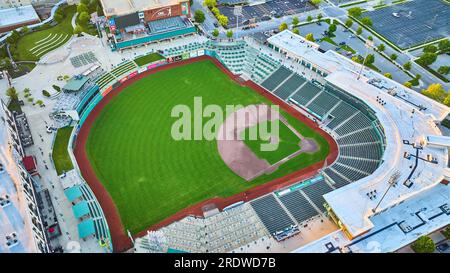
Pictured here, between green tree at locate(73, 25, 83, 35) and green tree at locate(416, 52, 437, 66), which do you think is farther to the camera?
green tree at locate(73, 25, 83, 35)

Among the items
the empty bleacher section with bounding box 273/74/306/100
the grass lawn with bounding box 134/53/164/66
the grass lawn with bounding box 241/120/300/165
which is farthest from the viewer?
the grass lawn with bounding box 134/53/164/66

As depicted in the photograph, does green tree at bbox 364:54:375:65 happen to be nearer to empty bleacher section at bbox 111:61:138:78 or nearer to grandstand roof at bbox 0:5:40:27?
empty bleacher section at bbox 111:61:138:78

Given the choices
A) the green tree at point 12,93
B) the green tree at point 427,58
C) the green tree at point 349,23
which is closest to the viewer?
the green tree at point 12,93

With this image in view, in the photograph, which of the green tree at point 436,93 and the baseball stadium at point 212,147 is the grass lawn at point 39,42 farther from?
the green tree at point 436,93

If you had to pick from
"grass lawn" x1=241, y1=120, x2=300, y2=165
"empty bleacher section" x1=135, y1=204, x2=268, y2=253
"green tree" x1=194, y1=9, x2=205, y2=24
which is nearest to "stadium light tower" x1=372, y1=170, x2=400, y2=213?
"empty bleacher section" x1=135, y1=204, x2=268, y2=253

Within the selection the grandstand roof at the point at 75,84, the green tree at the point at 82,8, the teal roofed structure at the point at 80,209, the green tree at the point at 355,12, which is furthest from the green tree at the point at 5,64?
the green tree at the point at 355,12

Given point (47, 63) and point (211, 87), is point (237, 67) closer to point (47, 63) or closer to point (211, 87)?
point (211, 87)

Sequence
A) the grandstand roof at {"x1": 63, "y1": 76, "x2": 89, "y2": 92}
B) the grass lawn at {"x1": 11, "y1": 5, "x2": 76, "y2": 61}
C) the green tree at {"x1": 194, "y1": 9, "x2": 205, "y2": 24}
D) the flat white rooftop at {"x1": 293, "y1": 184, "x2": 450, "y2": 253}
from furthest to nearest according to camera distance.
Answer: the green tree at {"x1": 194, "y1": 9, "x2": 205, "y2": 24} → the grass lawn at {"x1": 11, "y1": 5, "x2": 76, "y2": 61} → the grandstand roof at {"x1": 63, "y1": 76, "x2": 89, "y2": 92} → the flat white rooftop at {"x1": 293, "y1": 184, "x2": 450, "y2": 253}
